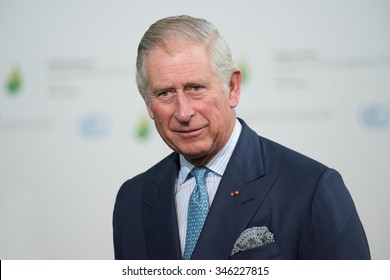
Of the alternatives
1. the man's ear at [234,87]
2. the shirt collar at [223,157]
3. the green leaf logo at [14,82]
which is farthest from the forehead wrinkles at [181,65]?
the green leaf logo at [14,82]

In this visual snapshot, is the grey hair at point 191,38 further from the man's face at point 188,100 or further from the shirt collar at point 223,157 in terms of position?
the shirt collar at point 223,157

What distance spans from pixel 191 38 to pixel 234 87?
0.82 ft

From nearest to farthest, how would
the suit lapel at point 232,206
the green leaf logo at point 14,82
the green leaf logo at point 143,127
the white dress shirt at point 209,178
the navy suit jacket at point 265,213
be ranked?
the navy suit jacket at point 265,213 → the suit lapel at point 232,206 → the white dress shirt at point 209,178 → the green leaf logo at point 143,127 → the green leaf logo at point 14,82

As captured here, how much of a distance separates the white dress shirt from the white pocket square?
0.55ft

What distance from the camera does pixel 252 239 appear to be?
1729mm

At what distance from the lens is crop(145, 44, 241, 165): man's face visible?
172cm

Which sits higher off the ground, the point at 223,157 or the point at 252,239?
the point at 223,157

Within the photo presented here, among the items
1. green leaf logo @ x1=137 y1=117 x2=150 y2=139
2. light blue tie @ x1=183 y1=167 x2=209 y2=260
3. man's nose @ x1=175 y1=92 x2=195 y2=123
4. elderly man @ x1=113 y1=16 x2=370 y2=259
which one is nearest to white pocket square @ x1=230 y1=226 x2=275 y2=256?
elderly man @ x1=113 y1=16 x2=370 y2=259

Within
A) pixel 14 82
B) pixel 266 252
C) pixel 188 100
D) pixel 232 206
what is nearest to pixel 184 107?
pixel 188 100

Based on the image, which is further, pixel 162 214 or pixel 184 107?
pixel 162 214

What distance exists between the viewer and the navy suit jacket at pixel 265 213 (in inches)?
65.4

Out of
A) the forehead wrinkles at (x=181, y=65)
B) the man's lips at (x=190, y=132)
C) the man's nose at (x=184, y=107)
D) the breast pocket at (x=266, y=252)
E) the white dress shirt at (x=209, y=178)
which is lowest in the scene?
the breast pocket at (x=266, y=252)

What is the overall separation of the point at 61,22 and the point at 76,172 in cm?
88

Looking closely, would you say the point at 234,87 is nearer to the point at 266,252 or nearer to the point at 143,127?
the point at 266,252
